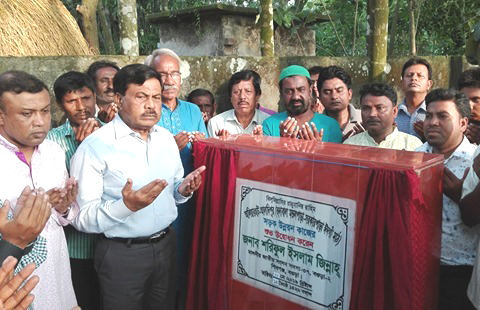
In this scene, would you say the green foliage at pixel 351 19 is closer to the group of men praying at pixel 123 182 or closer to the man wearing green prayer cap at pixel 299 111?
the man wearing green prayer cap at pixel 299 111

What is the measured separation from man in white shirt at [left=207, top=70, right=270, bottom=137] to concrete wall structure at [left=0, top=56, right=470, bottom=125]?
529 millimetres

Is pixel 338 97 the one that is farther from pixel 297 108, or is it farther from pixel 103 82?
pixel 103 82

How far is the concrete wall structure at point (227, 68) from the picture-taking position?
3.47 metres

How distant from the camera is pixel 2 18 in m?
3.85

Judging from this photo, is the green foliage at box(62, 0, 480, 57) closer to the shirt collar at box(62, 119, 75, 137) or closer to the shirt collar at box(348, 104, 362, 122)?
the shirt collar at box(348, 104, 362, 122)

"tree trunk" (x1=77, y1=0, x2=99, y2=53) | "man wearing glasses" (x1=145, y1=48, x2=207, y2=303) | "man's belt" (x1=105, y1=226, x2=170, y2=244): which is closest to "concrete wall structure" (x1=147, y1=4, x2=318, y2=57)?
"tree trunk" (x1=77, y1=0, x2=99, y2=53)

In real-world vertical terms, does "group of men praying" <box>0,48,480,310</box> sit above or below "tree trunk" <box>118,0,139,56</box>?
below

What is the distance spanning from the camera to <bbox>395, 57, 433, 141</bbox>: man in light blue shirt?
391cm

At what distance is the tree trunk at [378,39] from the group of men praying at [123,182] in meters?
1.39

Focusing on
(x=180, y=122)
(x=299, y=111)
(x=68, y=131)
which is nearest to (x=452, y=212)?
(x=299, y=111)

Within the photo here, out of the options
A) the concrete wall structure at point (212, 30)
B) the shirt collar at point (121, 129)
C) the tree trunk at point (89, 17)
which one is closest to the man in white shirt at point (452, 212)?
the shirt collar at point (121, 129)

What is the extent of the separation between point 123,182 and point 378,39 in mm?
3305

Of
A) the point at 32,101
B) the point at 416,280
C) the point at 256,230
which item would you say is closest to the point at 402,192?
the point at 416,280


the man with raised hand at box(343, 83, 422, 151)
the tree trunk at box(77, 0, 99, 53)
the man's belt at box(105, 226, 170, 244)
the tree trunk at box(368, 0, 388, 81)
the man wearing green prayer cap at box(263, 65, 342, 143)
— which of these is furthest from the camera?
the tree trunk at box(77, 0, 99, 53)
